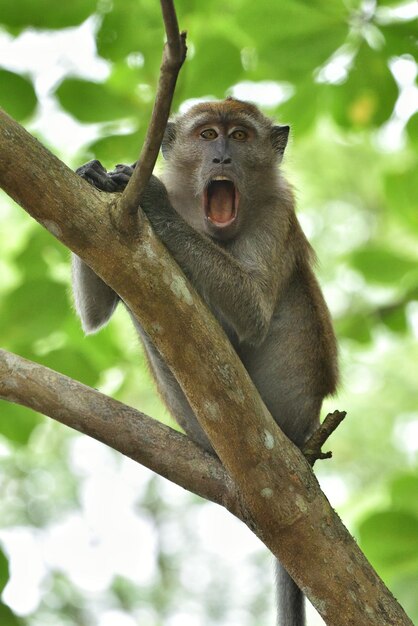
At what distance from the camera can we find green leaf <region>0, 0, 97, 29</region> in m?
5.09

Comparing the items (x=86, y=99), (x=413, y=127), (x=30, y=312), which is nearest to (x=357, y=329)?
(x=413, y=127)

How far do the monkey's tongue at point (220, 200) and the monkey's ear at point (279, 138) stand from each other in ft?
2.66

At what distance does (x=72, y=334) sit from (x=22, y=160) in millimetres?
2807

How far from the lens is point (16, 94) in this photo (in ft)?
17.7

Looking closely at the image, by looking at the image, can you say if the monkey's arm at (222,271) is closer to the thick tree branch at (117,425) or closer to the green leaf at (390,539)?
the thick tree branch at (117,425)

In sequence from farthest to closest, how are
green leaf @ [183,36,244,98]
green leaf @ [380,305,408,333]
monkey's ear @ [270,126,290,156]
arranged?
green leaf @ [380,305,408,333] < monkey's ear @ [270,126,290,156] < green leaf @ [183,36,244,98]

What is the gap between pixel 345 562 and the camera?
411cm

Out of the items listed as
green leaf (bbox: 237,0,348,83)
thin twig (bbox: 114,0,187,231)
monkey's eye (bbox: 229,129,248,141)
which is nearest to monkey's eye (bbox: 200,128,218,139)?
monkey's eye (bbox: 229,129,248,141)

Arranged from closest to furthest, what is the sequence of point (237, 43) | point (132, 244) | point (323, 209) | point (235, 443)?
point (132, 244), point (235, 443), point (237, 43), point (323, 209)

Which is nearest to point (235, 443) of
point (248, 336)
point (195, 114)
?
point (248, 336)

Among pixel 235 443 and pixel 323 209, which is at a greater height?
pixel 323 209

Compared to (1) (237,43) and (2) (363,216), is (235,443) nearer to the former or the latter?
(1) (237,43)

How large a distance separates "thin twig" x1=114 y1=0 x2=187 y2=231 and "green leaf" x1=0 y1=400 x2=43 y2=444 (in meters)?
2.03

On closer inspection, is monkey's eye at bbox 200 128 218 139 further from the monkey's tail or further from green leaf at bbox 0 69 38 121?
the monkey's tail
